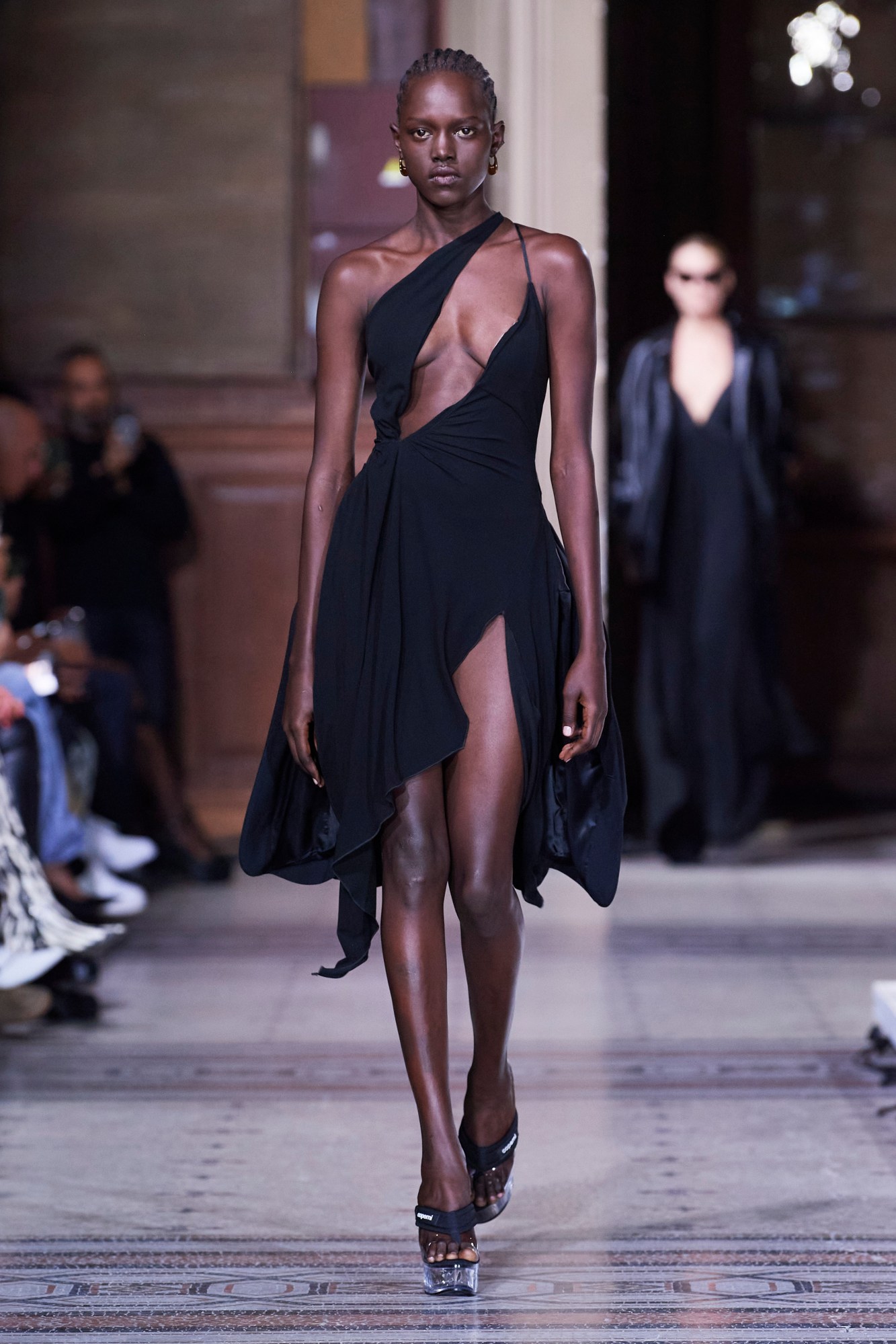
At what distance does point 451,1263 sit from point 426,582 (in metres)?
0.85

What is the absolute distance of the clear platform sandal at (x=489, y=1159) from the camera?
7.81 ft

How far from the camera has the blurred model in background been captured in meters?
5.79

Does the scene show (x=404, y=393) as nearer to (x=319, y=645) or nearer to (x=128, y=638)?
(x=319, y=645)

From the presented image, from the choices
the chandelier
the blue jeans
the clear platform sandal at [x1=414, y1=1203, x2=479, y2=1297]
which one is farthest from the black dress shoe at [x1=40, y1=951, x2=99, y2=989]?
the chandelier

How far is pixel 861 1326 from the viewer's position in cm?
Result: 215

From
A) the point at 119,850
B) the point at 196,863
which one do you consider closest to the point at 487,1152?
the point at 119,850

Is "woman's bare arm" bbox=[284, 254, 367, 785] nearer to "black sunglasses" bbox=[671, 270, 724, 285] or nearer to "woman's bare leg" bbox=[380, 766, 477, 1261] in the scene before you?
"woman's bare leg" bbox=[380, 766, 477, 1261]

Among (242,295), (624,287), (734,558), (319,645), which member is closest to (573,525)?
(319,645)

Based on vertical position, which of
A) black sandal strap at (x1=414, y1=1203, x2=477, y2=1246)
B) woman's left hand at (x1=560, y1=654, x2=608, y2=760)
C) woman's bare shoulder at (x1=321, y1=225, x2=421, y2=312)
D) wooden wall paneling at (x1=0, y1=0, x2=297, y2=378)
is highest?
wooden wall paneling at (x1=0, y1=0, x2=297, y2=378)

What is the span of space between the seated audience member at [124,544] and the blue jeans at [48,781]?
4.03ft

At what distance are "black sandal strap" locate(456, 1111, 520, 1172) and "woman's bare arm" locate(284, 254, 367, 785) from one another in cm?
52

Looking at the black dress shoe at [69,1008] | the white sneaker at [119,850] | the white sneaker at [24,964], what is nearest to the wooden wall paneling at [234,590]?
the white sneaker at [119,850]

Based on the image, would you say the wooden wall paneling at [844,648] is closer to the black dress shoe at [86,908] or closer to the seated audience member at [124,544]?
the seated audience member at [124,544]

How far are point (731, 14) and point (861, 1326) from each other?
19.0 feet
